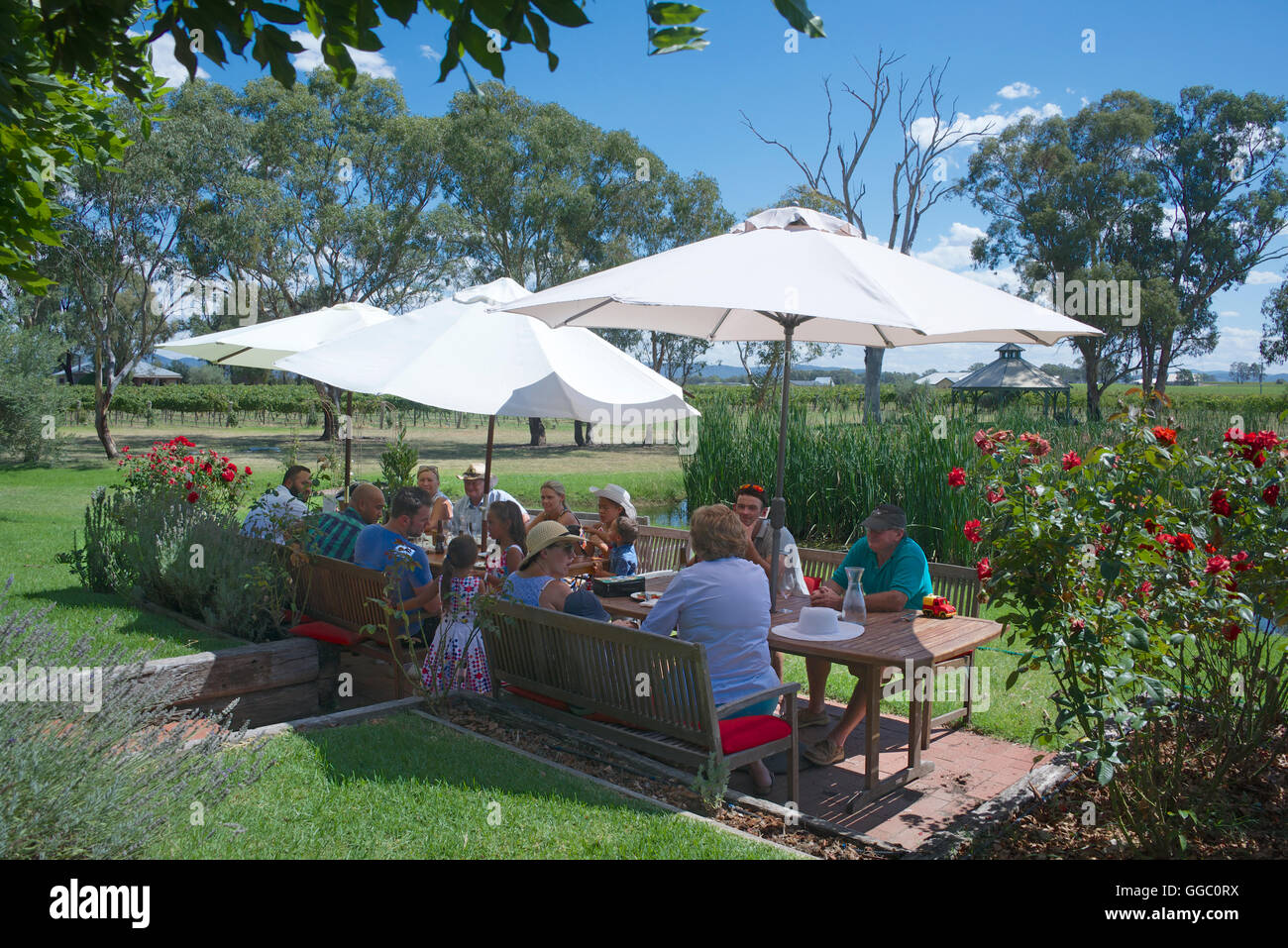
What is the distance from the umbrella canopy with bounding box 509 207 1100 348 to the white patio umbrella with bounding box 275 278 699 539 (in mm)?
427

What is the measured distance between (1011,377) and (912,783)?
96.3ft

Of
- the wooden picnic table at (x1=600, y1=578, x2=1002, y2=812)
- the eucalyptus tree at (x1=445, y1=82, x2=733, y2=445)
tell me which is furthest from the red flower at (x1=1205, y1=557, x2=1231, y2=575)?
the eucalyptus tree at (x1=445, y1=82, x2=733, y2=445)

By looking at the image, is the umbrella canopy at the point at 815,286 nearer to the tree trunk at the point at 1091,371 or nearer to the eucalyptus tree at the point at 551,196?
Result: the eucalyptus tree at the point at 551,196

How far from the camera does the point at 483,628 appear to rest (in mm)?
4547

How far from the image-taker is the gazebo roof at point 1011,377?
30297 millimetres

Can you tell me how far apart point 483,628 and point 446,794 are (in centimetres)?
123

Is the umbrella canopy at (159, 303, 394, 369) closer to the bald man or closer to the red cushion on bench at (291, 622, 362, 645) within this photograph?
the bald man

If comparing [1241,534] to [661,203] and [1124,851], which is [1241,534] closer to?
[1124,851]

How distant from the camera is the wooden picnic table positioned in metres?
3.96

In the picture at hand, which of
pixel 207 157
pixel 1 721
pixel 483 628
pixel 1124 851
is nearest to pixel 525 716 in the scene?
pixel 483 628

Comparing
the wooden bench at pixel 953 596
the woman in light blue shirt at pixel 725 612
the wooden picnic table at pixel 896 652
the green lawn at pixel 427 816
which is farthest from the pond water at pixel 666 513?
the green lawn at pixel 427 816

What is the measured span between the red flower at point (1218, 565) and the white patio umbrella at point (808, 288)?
1020 mm

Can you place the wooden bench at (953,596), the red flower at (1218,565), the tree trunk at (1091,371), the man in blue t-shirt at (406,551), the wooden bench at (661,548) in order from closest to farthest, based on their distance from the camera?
the red flower at (1218,565) → the wooden bench at (953,596) → the man in blue t-shirt at (406,551) → the wooden bench at (661,548) → the tree trunk at (1091,371)
